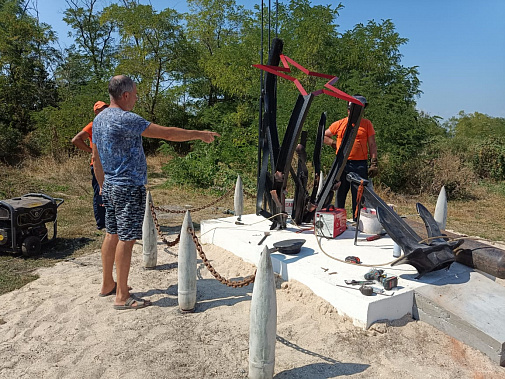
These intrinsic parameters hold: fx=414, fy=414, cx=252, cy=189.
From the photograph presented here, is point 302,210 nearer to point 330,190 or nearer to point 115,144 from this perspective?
point 330,190

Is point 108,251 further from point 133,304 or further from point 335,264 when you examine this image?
point 335,264

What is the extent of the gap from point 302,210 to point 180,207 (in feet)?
15.8

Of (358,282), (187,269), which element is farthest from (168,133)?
(358,282)

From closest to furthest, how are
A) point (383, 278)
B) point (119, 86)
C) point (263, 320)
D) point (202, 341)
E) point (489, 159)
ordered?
point (263, 320) → point (202, 341) → point (119, 86) → point (383, 278) → point (489, 159)

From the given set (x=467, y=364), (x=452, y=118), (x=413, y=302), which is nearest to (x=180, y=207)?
(x=413, y=302)

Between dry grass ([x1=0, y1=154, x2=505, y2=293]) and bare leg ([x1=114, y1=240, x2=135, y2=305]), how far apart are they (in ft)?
5.09

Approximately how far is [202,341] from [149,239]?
2040mm

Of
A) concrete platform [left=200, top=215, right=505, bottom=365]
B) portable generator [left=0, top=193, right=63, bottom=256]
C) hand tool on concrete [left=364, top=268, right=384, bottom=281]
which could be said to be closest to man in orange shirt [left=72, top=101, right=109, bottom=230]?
portable generator [left=0, top=193, right=63, bottom=256]

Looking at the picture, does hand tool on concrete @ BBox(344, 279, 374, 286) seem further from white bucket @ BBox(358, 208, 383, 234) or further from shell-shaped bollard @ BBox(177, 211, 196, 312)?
white bucket @ BBox(358, 208, 383, 234)

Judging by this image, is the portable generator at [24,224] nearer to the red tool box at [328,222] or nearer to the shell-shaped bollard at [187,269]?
the shell-shaped bollard at [187,269]

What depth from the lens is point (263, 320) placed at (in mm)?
2777

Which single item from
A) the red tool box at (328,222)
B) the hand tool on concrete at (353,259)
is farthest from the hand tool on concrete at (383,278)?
the red tool box at (328,222)

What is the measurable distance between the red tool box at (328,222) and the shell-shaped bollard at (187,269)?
2.16 metres

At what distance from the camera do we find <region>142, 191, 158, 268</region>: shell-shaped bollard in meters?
5.16
